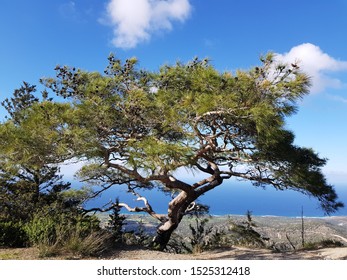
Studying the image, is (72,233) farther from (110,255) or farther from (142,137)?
(142,137)

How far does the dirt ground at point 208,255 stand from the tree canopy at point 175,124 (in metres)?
1.30

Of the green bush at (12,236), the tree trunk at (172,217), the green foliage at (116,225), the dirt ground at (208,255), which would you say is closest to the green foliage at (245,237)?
the dirt ground at (208,255)

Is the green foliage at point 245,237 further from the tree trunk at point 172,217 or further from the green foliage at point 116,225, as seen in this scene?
the green foliage at point 116,225

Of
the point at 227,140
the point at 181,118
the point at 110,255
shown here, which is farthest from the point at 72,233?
the point at 227,140

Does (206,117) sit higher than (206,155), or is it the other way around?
(206,117)

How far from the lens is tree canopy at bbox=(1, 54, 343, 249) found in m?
6.50

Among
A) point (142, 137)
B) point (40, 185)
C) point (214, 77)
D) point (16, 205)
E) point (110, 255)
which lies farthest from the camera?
point (40, 185)

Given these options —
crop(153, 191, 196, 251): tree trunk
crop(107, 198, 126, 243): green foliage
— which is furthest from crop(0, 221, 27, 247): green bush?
crop(153, 191, 196, 251): tree trunk

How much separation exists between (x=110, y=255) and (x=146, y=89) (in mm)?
3731

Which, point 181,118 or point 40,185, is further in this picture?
point 40,185

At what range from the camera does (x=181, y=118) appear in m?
6.80

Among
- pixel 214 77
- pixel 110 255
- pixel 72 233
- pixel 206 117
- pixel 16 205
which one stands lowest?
pixel 110 255

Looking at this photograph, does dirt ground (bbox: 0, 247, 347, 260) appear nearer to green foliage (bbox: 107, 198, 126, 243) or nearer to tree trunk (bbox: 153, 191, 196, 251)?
green foliage (bbox: 107, 198, 126, 243)

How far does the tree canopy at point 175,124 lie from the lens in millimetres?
6496
